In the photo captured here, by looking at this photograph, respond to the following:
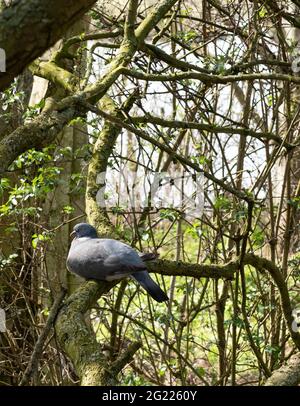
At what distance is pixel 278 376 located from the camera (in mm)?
3338

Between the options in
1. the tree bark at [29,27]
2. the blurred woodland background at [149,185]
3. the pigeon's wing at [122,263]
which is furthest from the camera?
the blurred woodland background at [149,185]

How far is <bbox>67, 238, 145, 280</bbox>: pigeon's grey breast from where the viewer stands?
9.77ft

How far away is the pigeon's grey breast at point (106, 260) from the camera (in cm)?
298

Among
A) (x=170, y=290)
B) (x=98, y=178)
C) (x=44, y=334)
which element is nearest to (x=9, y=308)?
(x=170, y=290)

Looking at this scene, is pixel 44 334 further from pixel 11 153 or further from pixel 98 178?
pixel 98 178
